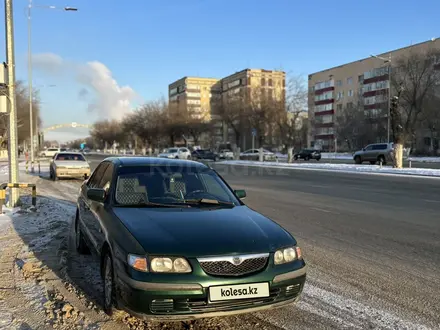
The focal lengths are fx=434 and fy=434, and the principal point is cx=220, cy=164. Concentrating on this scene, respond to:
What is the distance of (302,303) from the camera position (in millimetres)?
4406

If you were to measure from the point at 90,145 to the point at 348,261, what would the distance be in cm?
19212

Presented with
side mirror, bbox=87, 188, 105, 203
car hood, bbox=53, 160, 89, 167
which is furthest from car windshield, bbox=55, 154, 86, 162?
side mirror, bbox=87, 188, 105, 203

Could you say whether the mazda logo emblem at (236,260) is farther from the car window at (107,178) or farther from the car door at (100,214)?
the car window at (107,178)

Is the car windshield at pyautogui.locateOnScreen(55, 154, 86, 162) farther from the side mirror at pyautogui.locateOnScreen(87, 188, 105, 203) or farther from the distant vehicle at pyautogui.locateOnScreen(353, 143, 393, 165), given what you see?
the distant vehicle at pyautogui.locateOnScreen(353, 143, 393, 165)

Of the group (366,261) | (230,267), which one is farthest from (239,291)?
(366,261)

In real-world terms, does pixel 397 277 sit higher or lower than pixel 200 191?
lower

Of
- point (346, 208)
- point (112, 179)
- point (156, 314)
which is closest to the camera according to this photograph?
point (156, 314)

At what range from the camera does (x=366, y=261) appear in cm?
602

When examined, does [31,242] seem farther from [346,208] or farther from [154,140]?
[154,140]

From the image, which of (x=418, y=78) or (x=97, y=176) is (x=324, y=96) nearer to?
(x=418, y=78)

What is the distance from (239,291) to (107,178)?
2.68m

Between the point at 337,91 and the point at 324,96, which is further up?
the point at 337,91

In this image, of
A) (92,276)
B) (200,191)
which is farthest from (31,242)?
(200,191)

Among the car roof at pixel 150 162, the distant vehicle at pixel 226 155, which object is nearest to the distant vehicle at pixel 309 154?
the distant vehicle at pixel 226 155
